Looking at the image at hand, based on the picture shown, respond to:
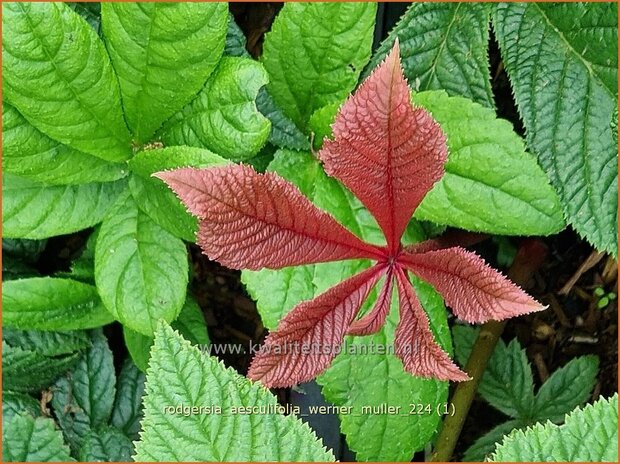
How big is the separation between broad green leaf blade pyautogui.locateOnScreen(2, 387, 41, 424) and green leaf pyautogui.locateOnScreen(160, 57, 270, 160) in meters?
0.56

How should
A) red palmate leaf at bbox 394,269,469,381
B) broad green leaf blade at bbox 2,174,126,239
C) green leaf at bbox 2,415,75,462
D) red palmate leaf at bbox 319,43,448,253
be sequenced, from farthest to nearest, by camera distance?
green leaf at bbox 2,415,75,462 → broad green leaf blade at bbox 2,174,126,239 → red palmate leaf at bbox 394,269,469,381 → red palmate leaf at bbox 319,43,448,253


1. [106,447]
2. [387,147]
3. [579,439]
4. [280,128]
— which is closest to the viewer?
[387,147]

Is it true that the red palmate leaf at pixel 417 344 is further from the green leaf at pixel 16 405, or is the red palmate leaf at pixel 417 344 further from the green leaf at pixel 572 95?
the green leaf at pixel 16 405

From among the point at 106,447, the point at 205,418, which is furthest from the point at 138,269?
the point at 106,447

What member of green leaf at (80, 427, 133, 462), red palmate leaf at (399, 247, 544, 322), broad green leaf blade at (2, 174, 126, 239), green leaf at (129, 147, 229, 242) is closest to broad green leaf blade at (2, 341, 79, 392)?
green leaf at (80, 427, 133, 462)

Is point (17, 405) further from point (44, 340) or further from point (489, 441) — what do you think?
point (489, 441)

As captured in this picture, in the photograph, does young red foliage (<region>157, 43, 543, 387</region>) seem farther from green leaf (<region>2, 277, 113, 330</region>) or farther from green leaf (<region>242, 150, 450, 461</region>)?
green leaf (<region>2, 277, 113, 330</region>)

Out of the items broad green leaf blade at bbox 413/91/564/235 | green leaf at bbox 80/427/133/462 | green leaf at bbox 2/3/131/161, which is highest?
green leaf at bbox 2/3/131/161

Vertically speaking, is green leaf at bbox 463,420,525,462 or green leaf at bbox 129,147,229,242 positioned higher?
green leaf at bbox 129,147,229,242

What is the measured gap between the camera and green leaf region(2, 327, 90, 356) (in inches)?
49.8

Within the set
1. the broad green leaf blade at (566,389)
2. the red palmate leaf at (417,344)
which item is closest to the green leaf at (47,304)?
the red palmate leaf at (417,344)

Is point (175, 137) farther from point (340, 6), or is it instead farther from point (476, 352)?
point (476, 352)

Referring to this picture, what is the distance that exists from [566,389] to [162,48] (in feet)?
2.99

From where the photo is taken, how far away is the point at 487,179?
38.9 inches
